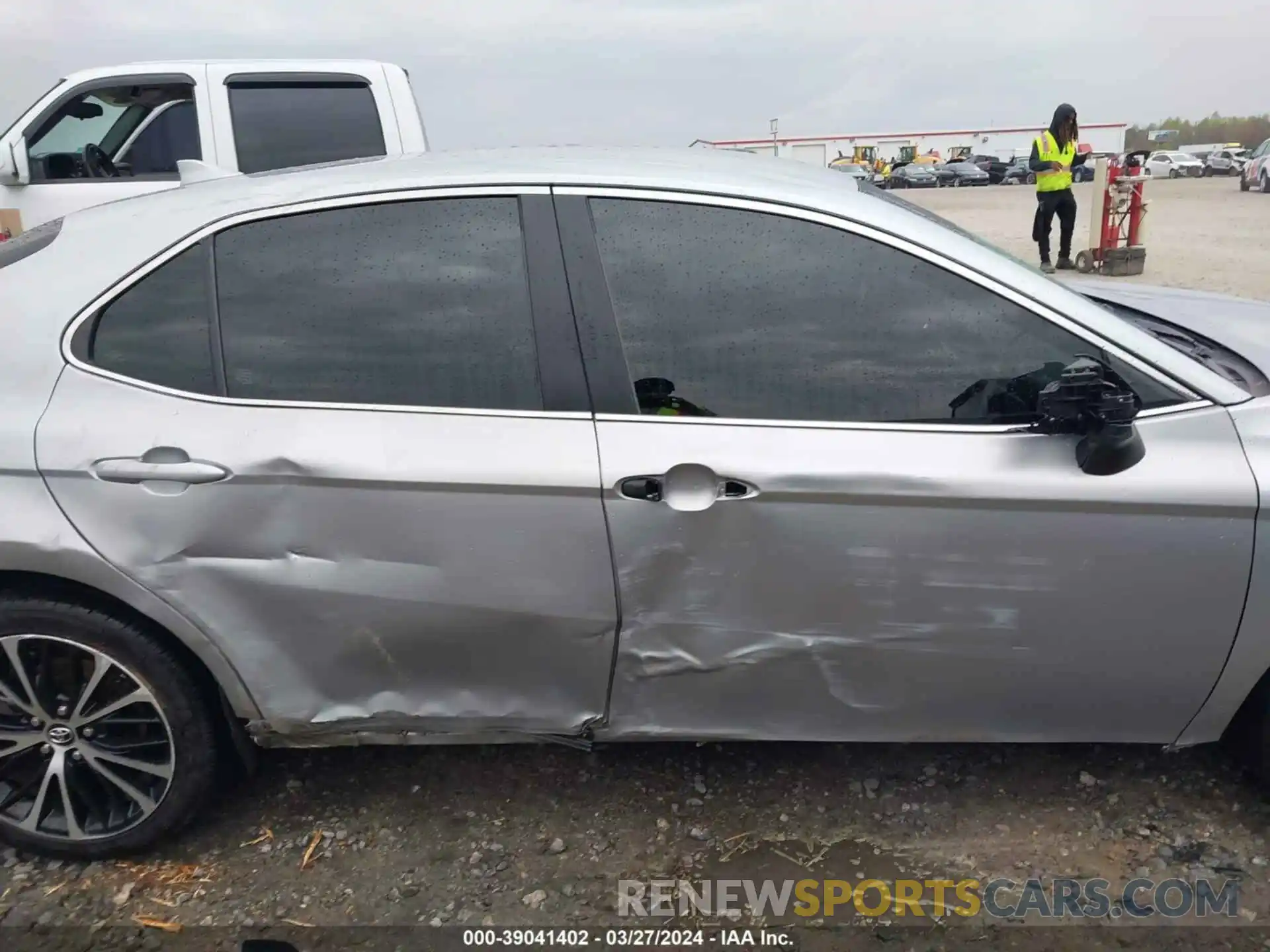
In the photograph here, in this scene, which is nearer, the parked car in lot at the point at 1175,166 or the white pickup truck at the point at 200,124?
the white pickup truck at the point at 200,124

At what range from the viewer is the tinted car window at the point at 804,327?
2.12 m

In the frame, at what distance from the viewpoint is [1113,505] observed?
2.07 metres

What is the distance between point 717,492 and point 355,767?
1.50 metres

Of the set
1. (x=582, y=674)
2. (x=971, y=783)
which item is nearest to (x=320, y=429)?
(x=582, y=674)

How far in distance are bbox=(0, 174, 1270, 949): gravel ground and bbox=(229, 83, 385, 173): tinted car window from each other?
4.46m

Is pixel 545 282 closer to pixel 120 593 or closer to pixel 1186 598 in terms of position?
pixel 120 593

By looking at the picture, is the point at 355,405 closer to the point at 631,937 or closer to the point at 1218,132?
the point at 631,937

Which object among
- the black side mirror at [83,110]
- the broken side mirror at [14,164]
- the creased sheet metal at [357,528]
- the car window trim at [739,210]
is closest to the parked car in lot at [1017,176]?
the black side mirror at [83,110]

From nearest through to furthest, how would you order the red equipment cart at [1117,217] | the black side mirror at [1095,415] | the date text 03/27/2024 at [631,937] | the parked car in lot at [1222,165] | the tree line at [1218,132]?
the black side mirror at [1095,415]
the date text 03/27/2024 at [631,937]
the red equipment cart at [1117,217]
the parked car in lot at [1222,165]
the tree line at [1218,132]

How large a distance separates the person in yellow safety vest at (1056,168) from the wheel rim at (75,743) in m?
9.89

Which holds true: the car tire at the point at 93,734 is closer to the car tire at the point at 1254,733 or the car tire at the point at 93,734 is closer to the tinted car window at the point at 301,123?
the car tire at the point at 1254,733

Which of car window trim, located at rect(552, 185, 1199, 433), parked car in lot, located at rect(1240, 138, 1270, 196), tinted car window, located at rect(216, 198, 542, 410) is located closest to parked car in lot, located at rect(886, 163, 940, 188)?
parked car in lot, located at rect(1240, 138, 1270, 196)

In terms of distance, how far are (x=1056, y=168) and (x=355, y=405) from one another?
1009cm

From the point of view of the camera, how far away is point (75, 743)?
7.61 feet
